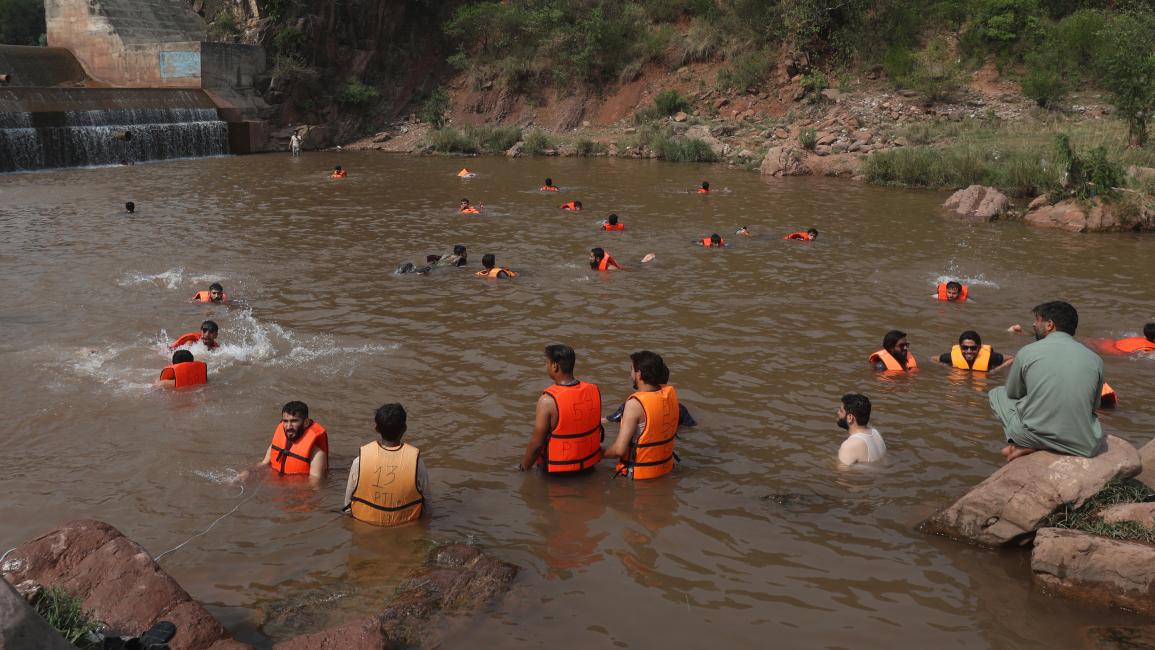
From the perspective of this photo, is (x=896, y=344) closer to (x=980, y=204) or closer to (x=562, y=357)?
(x=562, y=357)

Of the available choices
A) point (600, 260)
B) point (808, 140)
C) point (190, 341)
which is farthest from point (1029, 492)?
point (808, 140)

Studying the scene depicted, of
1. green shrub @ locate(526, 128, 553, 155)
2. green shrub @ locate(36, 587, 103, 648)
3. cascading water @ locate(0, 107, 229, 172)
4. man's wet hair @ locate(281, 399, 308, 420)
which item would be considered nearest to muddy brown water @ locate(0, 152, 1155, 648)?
man's wet hair @ locate(281, 399, 308, 420)

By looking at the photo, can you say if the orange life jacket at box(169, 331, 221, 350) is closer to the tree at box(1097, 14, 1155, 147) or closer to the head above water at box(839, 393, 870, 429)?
the head above water at box(839, 393, 870, 429)

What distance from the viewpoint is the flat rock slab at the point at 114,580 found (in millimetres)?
4590

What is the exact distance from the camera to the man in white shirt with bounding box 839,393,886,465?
24.4 feet

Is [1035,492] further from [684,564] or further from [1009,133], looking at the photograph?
[1009,133]

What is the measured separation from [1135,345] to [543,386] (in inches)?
281

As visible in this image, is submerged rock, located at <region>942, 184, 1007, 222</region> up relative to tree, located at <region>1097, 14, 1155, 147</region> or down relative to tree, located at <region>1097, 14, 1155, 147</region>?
down

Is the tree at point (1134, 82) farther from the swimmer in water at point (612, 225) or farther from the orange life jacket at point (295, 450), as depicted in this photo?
the orange life jacket at point (295, 450)

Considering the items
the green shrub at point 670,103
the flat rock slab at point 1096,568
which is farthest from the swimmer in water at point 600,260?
the green shrub at point 670,103

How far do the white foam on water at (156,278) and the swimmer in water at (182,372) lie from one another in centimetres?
484

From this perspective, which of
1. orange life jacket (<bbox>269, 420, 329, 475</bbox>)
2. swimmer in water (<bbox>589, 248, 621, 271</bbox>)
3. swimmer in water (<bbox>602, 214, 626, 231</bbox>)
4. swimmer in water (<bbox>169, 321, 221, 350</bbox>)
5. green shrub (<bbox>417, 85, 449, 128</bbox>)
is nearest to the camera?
orange life jacket (<bbox>269, 420, 329, 475</bbox>)

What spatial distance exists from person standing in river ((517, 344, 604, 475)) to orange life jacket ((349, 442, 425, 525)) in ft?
3.86

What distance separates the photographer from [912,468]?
7535 millimetres
